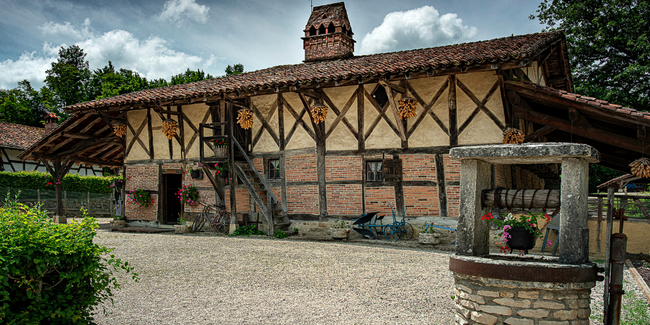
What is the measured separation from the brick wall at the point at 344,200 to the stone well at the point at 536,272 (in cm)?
669

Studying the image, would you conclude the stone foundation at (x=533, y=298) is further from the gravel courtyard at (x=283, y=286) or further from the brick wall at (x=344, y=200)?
the brick wall at (x=344, y=200)

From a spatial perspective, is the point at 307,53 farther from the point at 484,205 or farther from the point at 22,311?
the point at 22,311

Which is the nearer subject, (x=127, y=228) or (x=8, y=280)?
(x=8, y=280)

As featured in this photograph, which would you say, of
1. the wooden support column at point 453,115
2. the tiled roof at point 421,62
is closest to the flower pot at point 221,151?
the tiled roof at point 421,62

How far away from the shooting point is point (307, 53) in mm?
16000

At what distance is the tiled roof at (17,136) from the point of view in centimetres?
2369

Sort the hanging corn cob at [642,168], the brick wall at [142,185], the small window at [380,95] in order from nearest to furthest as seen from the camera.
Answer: the hanging corn cob at [642,168] → the small window at [380,95] → the brick wall at [142,185]

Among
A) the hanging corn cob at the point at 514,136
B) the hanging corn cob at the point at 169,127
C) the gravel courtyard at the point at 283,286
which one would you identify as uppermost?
the hanging corn cob at the point at 169,127

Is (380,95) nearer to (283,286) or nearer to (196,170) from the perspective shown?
(196,170)

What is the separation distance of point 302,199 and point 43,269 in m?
8.24

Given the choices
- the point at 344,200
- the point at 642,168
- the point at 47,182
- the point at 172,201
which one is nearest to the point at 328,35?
the point at 344,200

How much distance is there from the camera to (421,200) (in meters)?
10.3

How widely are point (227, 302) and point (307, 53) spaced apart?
478 inches

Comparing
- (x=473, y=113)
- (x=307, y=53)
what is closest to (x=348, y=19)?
(x=307, y=53)
